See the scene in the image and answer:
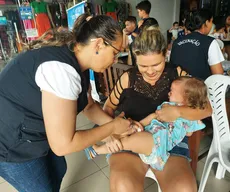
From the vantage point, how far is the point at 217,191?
1.65 metres

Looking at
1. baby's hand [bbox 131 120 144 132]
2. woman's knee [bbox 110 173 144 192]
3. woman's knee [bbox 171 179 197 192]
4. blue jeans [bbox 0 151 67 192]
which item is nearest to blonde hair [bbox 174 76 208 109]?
baby's hand [bbox 131 120 144 132]

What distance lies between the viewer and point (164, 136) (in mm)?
1214

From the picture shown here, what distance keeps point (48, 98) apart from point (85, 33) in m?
0.37

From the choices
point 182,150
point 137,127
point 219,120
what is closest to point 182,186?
point 182,150

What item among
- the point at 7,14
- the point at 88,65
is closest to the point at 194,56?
the point at 88,65

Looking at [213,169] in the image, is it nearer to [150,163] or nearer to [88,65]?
[150,163]

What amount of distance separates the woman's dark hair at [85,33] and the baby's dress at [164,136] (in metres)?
0.66

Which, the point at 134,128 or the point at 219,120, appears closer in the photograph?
the point at 134,128

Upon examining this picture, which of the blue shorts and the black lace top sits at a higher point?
the black lace top

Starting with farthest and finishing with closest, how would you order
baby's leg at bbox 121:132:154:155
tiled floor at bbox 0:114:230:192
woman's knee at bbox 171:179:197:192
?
tiled floor at bbox 0:114:230:192
baby's leg at bbox 121:132:154:155
woman's knee at bbox 171:179:197:192

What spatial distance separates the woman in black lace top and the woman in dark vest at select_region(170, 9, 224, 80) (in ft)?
2.23

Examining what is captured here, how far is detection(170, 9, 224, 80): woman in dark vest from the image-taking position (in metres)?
1.92

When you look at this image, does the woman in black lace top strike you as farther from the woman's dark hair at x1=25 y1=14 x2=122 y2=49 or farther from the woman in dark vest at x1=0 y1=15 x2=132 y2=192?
the woman's dark hair at x1=25 y1=14 x2=122 y2=49

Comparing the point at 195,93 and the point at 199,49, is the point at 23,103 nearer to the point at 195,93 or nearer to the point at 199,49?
the point at 195,93
